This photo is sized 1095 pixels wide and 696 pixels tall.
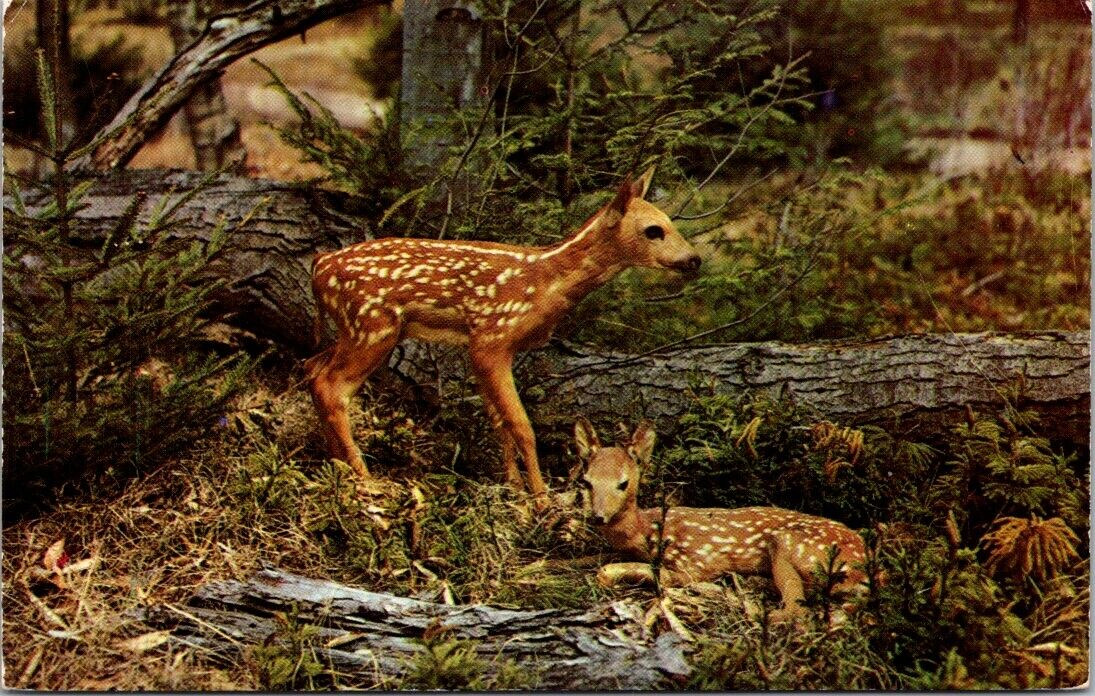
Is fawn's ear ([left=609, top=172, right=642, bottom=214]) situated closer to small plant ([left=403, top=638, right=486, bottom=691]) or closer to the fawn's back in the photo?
the fawn's back

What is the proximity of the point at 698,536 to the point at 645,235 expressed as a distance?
758mm

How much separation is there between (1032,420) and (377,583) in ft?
5.97

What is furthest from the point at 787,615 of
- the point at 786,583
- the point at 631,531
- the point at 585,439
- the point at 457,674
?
the point at 457,674

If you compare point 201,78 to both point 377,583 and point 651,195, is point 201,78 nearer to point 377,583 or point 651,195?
point 651,195

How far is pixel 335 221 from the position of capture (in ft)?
13.8

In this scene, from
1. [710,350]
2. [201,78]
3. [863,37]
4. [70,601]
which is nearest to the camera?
[70,601]

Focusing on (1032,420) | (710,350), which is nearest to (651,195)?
(710,350)

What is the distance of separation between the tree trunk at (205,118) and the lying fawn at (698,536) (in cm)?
258

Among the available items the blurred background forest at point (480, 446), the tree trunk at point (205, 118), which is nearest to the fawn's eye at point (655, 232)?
the blurred background forest at point (480, 446)

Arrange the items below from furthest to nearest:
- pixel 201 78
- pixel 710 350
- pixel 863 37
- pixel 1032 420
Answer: pixel 863 37 → pixel 201 78 → pixel 710 350 → pixel 1032 420

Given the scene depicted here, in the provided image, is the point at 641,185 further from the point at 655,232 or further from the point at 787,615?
the point at 787,615

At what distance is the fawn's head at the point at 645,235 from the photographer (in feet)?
10.7

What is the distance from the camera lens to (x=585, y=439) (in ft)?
11.0

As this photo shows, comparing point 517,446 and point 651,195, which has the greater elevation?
point 651,195
